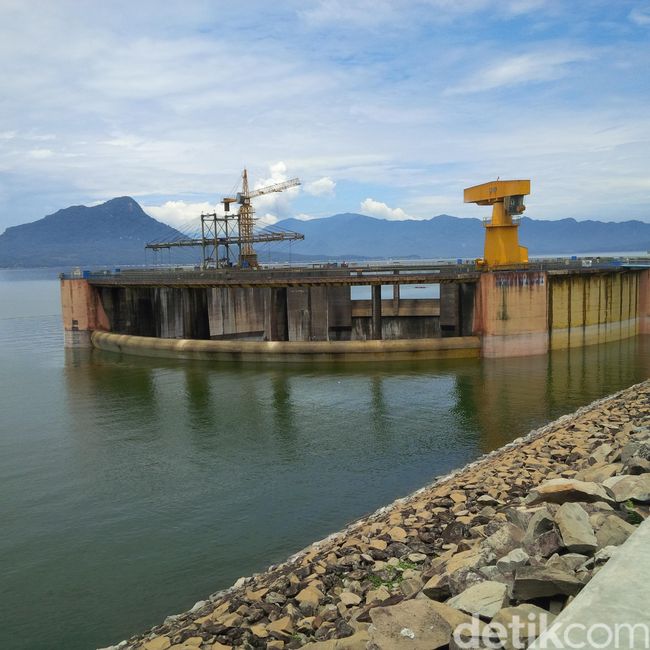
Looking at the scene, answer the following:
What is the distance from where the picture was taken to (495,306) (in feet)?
150

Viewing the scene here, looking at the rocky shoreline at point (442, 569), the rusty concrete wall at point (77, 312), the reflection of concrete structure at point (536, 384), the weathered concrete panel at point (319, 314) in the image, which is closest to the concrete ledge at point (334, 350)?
the reflection of concrete structure at point (536, 384)

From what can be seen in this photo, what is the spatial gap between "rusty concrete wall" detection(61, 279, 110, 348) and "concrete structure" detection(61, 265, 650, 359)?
0.31 ft

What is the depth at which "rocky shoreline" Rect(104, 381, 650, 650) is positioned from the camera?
7754mm

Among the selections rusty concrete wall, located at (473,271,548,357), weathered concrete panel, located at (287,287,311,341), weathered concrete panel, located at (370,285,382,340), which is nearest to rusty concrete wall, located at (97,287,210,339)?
weathered concrete panel, located at (287,287,311,341)

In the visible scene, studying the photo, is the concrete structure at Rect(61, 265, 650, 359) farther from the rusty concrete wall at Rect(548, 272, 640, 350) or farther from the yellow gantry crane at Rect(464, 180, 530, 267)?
the yellow gantry crane at Rect(464, 180, 530, 267)

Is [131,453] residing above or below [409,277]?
below

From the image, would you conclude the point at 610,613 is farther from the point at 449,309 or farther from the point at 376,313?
the point at 449,309

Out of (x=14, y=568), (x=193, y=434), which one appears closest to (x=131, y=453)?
(x=193, y=434)

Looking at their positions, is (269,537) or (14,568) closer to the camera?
(14,568)

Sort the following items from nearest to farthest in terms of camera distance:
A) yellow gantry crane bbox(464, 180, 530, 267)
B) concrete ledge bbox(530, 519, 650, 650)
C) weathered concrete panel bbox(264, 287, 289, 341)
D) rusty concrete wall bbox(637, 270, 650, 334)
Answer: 1. concrete ledge bbox(530, 519, 650, 650)
2. yellow gantry crane bbox(464, 180, 530, 267)
3. weathered concrete panel bbox(264, 287, 289, 341)
4. rusty concrete wall bbox(637, 270, 650, 334)

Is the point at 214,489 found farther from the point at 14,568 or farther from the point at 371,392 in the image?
the point at 371,392

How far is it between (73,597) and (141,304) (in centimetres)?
4891

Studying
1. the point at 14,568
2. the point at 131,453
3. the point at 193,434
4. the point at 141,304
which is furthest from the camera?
the point at 141,304

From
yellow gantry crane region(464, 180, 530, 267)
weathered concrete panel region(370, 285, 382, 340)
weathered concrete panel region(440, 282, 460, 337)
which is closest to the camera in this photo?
yellow gantry crane region(464, 180, 530, 267)
